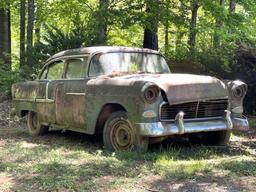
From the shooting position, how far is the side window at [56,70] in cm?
925

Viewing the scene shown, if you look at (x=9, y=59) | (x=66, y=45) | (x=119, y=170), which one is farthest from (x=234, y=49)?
(x=9, y=59)

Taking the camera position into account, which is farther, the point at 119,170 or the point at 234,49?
the point at 234,49

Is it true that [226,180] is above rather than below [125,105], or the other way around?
below

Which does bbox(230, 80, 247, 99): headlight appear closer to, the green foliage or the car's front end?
the car's front end

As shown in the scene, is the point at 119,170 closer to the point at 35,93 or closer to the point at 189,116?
the point at 189,116

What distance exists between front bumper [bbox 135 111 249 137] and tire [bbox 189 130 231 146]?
32 cm

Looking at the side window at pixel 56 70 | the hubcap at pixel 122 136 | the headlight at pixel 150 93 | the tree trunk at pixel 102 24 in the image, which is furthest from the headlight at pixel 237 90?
the tree trunk at pixel 102 24

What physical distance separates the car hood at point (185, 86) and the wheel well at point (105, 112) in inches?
17.0

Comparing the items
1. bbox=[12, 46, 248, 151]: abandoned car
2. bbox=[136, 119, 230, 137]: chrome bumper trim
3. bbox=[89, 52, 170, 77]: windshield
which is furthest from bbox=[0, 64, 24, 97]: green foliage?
bbox=[136, 119, 230, 137]: chrome bumper trim

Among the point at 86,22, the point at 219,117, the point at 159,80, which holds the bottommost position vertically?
the point at 219,117

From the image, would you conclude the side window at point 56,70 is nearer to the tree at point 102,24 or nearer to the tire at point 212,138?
the tire at point 212,138

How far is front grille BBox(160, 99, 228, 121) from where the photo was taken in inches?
278

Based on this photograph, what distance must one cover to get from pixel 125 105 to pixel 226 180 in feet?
7.48

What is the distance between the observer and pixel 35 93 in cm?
972
